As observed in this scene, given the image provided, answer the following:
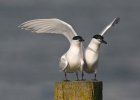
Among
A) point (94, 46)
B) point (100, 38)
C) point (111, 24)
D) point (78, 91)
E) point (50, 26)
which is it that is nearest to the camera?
point (78, 91)

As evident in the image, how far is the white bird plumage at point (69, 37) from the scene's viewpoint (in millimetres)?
10453

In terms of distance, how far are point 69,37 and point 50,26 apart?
703mm

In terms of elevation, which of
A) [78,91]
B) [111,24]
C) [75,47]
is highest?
[111,24]

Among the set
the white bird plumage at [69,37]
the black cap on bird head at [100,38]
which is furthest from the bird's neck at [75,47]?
the black cap on bird head at [100,38]

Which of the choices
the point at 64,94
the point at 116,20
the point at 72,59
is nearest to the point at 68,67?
the point at 72,59

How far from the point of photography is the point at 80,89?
8.96m

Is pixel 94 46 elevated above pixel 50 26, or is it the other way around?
pixel 50 26

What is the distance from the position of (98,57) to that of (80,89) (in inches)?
79.9

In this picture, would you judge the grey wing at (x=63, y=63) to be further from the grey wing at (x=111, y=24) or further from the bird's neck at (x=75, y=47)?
the grey wing at (x=111, y=24)

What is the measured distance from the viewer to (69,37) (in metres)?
12.2

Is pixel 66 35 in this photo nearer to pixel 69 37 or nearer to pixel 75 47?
pixel 69 37

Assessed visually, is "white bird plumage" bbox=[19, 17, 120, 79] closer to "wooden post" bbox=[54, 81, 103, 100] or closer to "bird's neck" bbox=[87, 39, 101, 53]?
"bird's neck" bbox=[87, 39, 101, 53]

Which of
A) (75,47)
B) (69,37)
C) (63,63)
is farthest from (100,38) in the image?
(69,37)

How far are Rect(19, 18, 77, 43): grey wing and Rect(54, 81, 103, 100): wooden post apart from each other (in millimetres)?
2794
